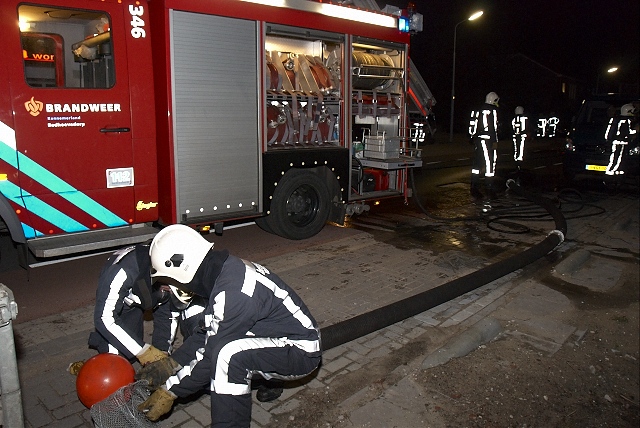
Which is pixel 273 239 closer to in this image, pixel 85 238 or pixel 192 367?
pixel 85 238

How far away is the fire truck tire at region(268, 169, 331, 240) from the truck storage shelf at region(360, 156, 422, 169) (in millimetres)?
961

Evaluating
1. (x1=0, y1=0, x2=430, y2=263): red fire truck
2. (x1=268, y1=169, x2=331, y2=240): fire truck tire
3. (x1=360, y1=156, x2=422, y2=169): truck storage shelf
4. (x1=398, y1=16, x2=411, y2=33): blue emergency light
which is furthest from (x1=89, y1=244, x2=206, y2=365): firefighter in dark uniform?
(x1=398, y1=16, x2=411, y2=33): blue emergency light

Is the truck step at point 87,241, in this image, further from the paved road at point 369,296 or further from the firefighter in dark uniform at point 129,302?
the firefighter in dark uniform at point 129,302

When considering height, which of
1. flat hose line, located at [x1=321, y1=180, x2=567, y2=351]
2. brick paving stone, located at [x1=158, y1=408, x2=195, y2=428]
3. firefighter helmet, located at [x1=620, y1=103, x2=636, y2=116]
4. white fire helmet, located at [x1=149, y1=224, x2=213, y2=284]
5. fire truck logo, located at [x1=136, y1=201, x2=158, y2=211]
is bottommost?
brick paving stone, located at [x1=158, y1=408, x2=195, y2=428]

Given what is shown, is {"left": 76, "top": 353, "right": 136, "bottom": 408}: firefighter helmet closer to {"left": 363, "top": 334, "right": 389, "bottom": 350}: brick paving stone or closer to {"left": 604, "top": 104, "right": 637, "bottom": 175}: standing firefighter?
{"left": 363, "top": 334, "right": 389, "bottom": 350}: brick paving stone

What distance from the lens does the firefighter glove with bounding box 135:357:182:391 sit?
314 cm

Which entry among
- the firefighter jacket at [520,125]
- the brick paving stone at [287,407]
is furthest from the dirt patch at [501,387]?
the firefighter jacket at [520,125]

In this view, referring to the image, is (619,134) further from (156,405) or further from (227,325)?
(156,405)

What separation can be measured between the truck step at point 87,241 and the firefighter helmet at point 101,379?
91.4 inches

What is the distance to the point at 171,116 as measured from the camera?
5723 millimetres

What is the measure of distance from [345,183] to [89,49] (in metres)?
3.62

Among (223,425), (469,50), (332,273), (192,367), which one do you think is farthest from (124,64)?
(469,50)

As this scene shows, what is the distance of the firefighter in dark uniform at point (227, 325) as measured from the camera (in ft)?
9.22

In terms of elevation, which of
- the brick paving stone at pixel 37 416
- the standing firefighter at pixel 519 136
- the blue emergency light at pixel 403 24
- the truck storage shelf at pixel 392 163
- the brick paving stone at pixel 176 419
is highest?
the blue emergency light at pixel 403 24
